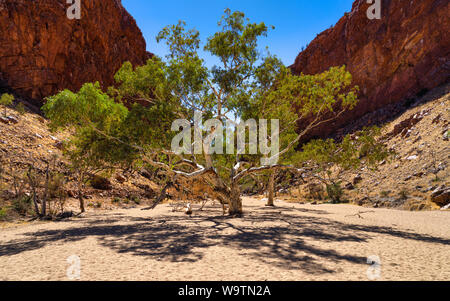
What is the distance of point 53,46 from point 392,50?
5288cm

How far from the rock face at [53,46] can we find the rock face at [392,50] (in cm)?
4446

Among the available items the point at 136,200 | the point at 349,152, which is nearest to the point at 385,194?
the point at 349,152

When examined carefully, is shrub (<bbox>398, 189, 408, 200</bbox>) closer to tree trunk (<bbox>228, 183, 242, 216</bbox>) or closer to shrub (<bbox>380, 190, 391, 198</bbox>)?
shrub (<bbox>380, 190, 391, 198</bbox>)

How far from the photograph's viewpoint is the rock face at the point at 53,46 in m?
31.9

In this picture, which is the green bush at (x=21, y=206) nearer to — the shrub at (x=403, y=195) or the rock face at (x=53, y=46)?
the shrub at (x=403, y=195)

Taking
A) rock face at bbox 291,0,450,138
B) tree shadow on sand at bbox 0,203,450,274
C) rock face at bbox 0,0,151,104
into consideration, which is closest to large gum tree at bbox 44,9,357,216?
tree shadow on sand at bbox 0,203,450,274

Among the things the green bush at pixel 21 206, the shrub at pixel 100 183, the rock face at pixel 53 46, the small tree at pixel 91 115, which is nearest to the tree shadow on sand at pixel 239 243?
the small tree at pixel 91 115

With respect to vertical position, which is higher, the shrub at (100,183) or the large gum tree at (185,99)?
the large gum tree at (185,99)

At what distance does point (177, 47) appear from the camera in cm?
1234

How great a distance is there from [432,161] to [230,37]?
764 inches

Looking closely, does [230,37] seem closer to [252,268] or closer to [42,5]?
[252,268]

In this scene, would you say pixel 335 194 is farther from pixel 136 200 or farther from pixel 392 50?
pixel 392 50

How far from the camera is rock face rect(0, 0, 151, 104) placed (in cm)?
3191
